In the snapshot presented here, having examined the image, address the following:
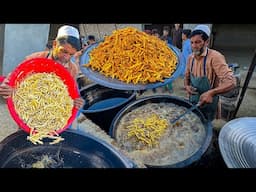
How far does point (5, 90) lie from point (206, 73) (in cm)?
161

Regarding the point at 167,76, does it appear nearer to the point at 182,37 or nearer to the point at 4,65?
the point at 182,37

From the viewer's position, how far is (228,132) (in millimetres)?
5484

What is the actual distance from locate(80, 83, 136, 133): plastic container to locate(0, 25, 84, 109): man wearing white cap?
0.07 metres

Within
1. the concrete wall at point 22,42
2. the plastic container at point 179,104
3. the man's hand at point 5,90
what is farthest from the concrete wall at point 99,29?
the man's hand at point 5,90

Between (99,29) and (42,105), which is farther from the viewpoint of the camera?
(99,29)

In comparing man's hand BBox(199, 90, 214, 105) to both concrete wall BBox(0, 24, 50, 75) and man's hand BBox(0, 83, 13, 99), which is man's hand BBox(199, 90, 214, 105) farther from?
man's hand BBox(0, 83, 13, 99)

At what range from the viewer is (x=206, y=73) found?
548 cm

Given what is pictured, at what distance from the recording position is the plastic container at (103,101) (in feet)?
18.0

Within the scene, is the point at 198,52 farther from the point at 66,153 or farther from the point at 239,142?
the point at 66,153

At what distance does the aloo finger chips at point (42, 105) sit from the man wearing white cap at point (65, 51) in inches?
4.5

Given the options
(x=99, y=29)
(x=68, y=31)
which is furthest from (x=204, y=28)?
(x=68, y=31)

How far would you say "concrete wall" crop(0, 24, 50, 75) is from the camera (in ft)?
18.0
